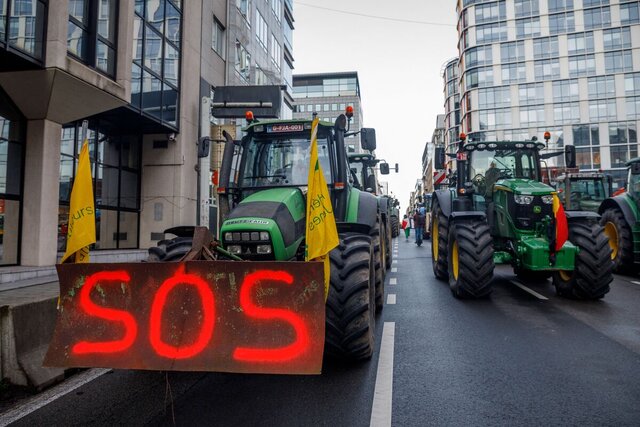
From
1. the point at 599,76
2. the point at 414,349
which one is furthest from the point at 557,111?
the point at 414,349

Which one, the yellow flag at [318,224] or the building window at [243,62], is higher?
the building window at [243,62]

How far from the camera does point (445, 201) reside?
912 centimetres

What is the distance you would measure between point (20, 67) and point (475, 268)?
9506mm

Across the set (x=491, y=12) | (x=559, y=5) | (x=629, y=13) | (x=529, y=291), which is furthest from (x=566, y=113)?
(x=529, y=291)

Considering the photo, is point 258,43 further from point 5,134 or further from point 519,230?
point 519,230

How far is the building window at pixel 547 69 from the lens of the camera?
57281 mm

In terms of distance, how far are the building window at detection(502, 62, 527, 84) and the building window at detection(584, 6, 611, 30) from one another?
8.35m

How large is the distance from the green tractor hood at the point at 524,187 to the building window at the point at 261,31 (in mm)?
20742

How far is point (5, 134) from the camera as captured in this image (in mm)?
9664

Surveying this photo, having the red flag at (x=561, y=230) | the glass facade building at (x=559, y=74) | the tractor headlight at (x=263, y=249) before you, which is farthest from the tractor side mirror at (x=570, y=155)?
the glass facade building at (x=559, y=74)

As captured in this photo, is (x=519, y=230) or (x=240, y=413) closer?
(x=240, y=413)

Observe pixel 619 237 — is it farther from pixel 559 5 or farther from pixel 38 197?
pixel 559 5

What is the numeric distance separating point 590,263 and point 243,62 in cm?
1916

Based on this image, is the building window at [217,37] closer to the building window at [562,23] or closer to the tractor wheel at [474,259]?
the tractor wheel at [474,259]
